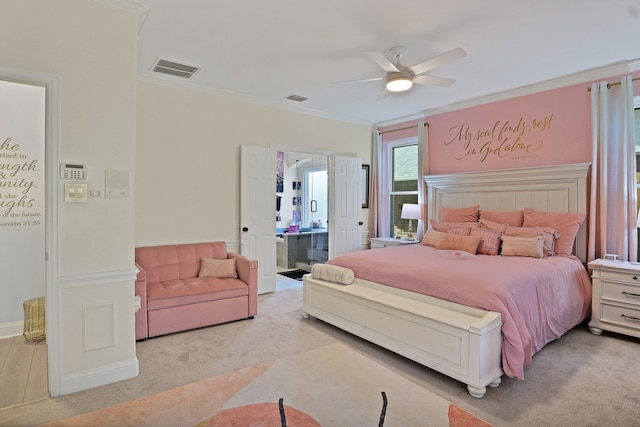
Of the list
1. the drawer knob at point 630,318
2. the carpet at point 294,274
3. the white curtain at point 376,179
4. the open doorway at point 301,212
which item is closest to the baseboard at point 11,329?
the carpet at point 294,274

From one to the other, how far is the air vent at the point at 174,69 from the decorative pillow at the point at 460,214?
373 centimetres

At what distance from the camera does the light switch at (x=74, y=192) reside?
2.39 meters

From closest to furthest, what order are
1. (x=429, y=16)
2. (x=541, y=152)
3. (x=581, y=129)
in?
(x=429, y=16) → (x=581, y=129) → (x=541, y=152)

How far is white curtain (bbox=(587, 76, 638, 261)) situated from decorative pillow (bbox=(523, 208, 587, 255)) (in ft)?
0.51

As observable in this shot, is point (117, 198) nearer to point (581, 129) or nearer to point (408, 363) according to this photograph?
point (408, 363)

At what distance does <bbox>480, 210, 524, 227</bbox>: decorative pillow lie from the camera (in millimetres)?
4292

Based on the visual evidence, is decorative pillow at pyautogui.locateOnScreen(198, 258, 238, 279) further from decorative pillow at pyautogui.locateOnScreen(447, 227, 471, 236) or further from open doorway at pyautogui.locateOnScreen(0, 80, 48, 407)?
decorative pillow at pyautogui.locateOnScreen(447, 227, 471, 236)

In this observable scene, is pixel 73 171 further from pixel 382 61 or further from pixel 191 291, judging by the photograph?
pixel 382 61

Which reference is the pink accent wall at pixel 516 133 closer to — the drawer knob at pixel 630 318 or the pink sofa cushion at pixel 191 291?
the drawer knob at pixel 630 318

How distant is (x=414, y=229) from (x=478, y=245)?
2.11 meters

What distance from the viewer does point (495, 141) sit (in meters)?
4.88

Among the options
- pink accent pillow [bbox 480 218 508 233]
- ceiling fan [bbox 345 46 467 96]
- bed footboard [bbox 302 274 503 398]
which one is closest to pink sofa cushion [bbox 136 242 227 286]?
bed footboard [bbox 302 274 503 398]

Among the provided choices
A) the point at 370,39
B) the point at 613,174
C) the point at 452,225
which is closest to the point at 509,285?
the point at 452,225

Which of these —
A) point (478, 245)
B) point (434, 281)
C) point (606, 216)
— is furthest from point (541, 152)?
point (434, 281)
